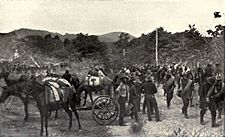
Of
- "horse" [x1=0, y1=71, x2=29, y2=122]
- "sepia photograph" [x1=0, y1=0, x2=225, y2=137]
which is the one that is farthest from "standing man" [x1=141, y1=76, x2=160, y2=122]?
"horse" [x1=0, y1=71, x2=29, y2=122]

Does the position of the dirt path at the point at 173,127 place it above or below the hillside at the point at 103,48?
below

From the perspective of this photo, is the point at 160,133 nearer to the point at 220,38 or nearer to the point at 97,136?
the point at 97,136

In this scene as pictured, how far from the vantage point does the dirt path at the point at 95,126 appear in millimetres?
9891

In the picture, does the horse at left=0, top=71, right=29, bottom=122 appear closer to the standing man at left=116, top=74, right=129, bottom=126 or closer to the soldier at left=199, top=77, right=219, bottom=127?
the standing man at left=116, top=74, right=129, bottom=126

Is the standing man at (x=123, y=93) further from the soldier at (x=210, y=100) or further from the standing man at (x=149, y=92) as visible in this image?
the soldier at (x=210, y=100)

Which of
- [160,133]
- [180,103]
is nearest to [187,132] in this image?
[160,133]

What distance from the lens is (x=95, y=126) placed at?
10898 millimetres

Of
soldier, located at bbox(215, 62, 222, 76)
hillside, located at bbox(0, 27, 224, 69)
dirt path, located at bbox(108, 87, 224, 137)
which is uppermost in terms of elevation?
hillside, located at bbox(0, 27, 224, 69)

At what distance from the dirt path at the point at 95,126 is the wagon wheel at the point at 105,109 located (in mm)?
177

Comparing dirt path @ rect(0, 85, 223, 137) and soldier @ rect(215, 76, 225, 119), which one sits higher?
soldier @ rect(215, 76, 225, 119)

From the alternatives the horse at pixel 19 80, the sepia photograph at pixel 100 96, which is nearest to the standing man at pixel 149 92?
the sepia photograph at pixel 100 96

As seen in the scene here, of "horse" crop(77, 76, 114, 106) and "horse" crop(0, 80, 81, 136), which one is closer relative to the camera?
"horse" crop(0, 80, 81, 136)

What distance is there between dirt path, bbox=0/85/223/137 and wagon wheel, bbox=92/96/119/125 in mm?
177

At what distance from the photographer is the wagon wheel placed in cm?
1106
